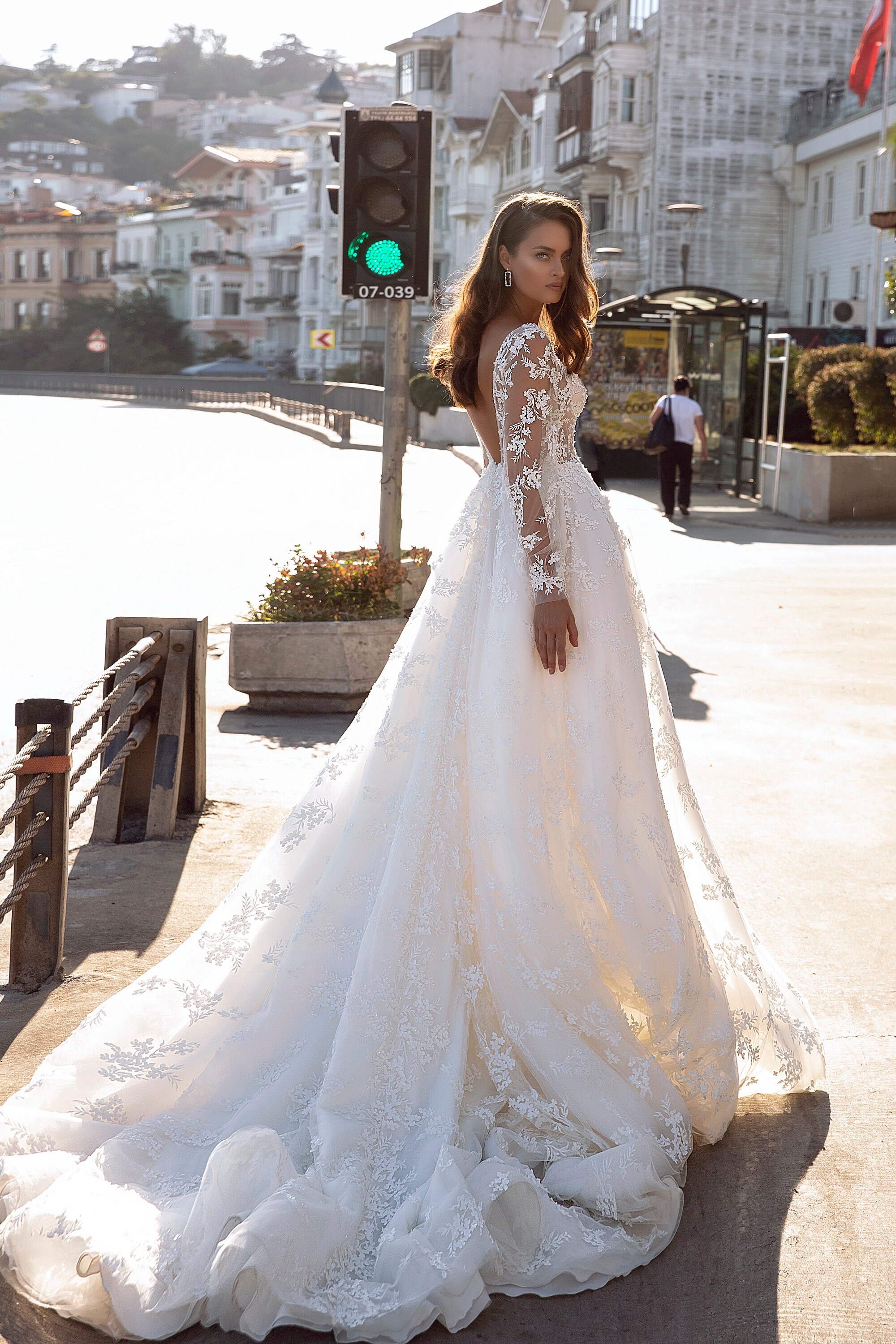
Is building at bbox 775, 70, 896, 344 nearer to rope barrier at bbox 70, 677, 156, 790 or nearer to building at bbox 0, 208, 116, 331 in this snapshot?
rope barrier at bbox 70, 677, 156, 790

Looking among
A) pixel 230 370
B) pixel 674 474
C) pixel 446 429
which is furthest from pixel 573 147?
pixel 674 474

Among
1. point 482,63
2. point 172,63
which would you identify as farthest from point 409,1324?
point 172,63

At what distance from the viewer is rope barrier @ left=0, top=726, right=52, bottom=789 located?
3.82 meters

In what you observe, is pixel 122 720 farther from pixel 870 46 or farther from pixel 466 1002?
pixel 870 46

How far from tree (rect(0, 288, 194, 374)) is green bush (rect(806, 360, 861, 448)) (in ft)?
229

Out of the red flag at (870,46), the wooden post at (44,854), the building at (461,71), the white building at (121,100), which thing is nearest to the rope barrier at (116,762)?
the wooden post at (44,854)

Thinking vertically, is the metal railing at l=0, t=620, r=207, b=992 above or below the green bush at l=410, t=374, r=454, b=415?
below

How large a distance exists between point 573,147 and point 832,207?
10855 millimetres

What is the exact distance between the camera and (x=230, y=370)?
74.5 meters

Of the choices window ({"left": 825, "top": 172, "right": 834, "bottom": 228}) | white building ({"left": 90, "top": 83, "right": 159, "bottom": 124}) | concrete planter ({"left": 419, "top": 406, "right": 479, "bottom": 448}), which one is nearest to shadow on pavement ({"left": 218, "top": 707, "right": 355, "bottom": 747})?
concrete planter ({"left": 419, "top": 406, "right": 479, "bottom": 448})

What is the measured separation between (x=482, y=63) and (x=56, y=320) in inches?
1556

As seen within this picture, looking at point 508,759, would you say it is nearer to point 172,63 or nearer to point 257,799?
point 257,799

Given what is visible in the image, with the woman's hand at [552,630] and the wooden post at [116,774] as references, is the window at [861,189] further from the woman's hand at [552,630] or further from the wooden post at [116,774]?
the woman's hand at [552,630]

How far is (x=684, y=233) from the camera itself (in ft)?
132
